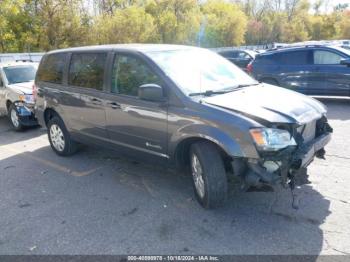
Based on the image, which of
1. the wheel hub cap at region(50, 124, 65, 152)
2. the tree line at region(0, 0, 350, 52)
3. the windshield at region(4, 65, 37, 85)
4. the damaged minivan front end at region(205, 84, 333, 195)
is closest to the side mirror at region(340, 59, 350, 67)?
the damaged minivan front end at region(205, 84, 333, 195)

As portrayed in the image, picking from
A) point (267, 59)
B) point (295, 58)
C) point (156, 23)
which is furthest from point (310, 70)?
point (156, 23)

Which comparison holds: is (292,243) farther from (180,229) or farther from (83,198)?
(83,198)

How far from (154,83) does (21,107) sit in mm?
5022

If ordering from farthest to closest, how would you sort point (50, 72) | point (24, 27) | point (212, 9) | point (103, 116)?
point (212, 9)
point (24, 27)
point (50, 72)
point (103, 116)

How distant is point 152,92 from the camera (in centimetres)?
383

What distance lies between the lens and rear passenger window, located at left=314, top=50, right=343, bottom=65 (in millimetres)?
9125

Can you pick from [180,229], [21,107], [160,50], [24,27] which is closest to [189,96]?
[160,50]

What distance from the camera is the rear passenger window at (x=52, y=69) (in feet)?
18.6

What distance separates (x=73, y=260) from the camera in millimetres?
3115

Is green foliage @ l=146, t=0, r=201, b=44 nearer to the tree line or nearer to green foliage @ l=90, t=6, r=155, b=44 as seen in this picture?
the tree line

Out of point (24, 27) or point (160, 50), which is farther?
point (24, 27)

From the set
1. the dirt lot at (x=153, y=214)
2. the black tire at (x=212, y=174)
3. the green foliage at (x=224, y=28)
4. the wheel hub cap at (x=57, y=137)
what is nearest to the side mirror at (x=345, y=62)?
the dirt lot at (x=153, y=214)

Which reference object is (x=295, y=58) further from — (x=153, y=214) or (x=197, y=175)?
(x=153, y=214)

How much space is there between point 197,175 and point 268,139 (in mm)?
958
